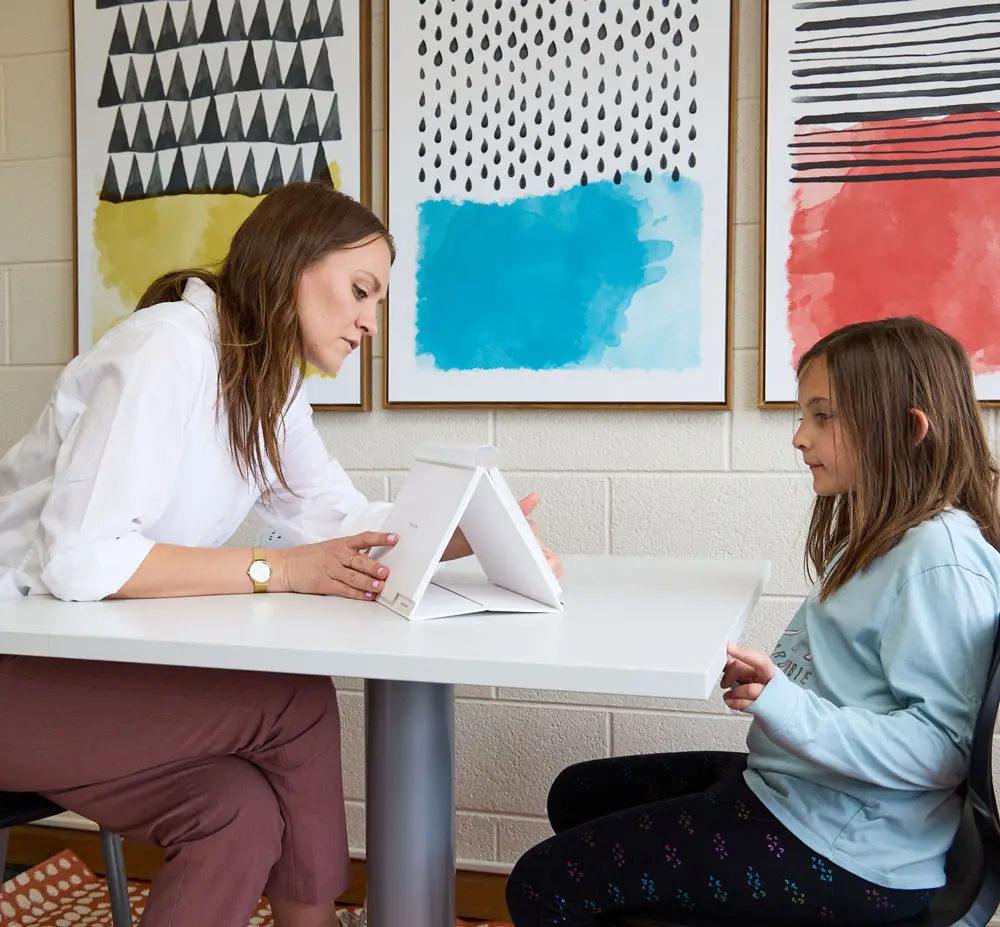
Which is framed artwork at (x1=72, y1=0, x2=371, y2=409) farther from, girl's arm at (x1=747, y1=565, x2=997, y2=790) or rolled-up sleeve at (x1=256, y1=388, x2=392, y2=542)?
girl's arm at (x1=747, y1=565, x2=997, y2=790)

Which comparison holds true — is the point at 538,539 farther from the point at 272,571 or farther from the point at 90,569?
the point at 90,569

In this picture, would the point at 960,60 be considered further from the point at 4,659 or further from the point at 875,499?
the point at 4,659

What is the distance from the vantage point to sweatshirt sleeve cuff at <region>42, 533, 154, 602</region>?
128cm

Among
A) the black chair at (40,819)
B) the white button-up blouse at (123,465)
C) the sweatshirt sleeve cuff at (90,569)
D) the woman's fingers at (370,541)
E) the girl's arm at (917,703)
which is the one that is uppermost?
the white button-up blouse at (123,465)

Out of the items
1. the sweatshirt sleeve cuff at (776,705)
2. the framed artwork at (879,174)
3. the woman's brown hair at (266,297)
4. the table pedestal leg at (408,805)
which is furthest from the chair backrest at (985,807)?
the framed artwork at (879,174)

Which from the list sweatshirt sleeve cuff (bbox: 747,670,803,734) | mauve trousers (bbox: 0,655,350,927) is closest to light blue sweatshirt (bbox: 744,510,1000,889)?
sweatshirt sleeve cuff (bbox: 747,670,803,734)

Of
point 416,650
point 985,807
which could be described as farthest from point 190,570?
point 985,807

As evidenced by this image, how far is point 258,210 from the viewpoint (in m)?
1.62

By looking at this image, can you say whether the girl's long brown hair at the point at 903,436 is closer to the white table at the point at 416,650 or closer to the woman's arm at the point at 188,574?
the white table at the point at 416,650

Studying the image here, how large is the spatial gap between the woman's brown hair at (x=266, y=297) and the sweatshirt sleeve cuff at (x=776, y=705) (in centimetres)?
78

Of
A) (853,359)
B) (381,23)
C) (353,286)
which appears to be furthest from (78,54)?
(853,359)

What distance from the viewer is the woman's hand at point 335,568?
4.34 feet

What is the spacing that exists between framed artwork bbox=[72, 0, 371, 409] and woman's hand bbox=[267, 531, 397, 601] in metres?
0.92

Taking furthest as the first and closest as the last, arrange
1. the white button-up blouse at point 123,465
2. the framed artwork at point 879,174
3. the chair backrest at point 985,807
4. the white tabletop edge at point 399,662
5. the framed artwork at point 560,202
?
the framed artwork at point 560,202, the framed artwork at point 879,174, the white button-up blouse at point 123,465, the chair backrest at point 985,807, the white tabletop edge at point 399,662
